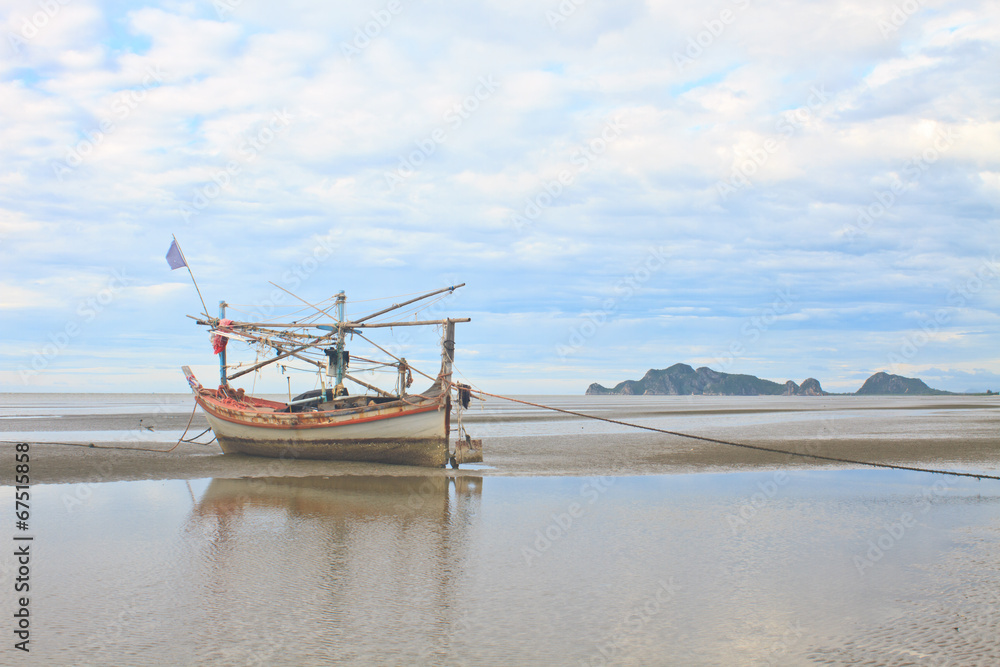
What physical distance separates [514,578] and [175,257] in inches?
924

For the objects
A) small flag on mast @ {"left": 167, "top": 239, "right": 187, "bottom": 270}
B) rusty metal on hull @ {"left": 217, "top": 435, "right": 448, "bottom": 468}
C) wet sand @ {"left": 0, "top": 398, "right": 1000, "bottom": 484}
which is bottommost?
wet sand @ {"left": 0, "top": 398, "right": 1000, "bottom": 484}

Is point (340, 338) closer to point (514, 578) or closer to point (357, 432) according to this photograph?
point (357, 432)

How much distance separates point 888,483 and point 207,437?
1259 inches

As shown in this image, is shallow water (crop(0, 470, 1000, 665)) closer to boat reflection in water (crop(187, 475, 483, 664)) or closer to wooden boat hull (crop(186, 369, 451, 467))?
boat reflection in water (crop(187, 475, 483, 664))

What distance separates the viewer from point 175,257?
2989 centimetres

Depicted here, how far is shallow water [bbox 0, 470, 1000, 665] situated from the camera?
347 inches

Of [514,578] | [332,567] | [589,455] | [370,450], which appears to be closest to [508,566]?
[514,578]

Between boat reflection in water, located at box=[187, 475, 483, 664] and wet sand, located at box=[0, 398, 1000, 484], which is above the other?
wet sand, located at box=[0, 398, 1000, 484]

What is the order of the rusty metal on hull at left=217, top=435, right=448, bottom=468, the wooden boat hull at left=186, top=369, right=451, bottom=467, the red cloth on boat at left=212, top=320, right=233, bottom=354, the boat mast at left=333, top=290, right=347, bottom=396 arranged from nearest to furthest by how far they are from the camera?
the wooden boat hull at left=186, top=369, right=451, bottom=467
the rusty metal on hull at left=217, top=435, right=448, bottom=468
the boat mast at left=333, top=290, right=347, bottom=396
the red cloth on boat at left=212, top=320, right=233, bottom=354

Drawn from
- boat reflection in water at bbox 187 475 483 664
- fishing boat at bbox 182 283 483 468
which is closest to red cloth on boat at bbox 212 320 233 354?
fishing boat at bbox 182 283 483 468

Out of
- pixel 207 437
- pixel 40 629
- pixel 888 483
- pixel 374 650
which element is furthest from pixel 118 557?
pixel 207 437

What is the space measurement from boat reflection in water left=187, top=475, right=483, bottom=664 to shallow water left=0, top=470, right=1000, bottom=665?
0.05m

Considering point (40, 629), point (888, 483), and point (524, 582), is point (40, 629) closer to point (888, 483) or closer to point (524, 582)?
point (524, 582)

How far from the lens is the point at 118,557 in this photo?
13.0 meters
